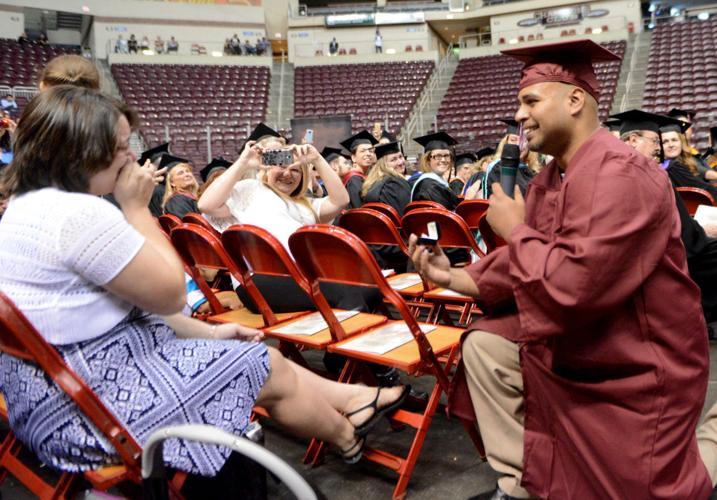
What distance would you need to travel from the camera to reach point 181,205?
4.52m

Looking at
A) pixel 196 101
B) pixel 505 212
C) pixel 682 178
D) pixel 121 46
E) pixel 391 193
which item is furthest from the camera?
pixel 121 46

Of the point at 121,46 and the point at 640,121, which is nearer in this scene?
the point at 640,121

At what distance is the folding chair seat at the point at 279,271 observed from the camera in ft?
6.77

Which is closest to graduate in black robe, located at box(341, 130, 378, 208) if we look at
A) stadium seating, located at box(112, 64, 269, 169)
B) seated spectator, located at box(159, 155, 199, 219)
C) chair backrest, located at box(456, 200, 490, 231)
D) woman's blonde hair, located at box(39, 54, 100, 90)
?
seated spectator, located at box(159, 155, 199, 219)

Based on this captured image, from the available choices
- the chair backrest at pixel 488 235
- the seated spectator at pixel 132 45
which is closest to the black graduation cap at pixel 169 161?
the chair backrest at pixel 488 235

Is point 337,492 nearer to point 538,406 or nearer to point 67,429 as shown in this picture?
point 538,406

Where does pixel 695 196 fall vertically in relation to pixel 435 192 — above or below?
above

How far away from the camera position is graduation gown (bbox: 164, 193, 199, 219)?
4.49m

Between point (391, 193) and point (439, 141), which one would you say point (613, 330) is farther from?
point (439, 141)

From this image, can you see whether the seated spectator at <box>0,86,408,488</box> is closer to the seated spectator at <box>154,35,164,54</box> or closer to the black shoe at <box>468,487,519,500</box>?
the black shoe at <box>468,487,519,500</box>

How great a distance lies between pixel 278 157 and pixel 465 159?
6.44m

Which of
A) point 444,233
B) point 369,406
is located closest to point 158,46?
point 444,233

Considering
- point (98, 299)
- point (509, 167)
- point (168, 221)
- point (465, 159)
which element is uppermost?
point (509, 167)

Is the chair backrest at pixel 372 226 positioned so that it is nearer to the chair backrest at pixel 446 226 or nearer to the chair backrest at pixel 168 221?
the chair backrest at pixel 446 226
